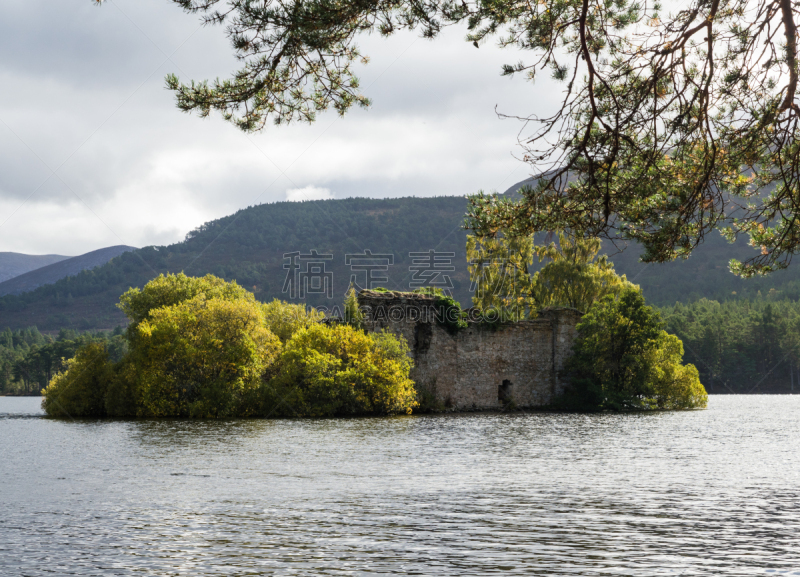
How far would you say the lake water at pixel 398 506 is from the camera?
760cm

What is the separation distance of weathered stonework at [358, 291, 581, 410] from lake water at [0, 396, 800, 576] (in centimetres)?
1432

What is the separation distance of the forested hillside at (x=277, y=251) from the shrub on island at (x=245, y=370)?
106 metres

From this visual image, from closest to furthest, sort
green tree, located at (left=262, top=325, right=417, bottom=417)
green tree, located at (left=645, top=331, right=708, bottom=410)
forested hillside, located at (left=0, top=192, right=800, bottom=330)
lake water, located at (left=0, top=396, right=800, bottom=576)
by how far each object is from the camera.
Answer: lake water, located at (left=0, top=396, right=800, bottom=576) < green tree, located at (left=262, top=325, right=417, bottom=417) < green tree, located at (left=645, top=331, right=708, bottom=410) < forested hillside, located at (left=0, top=192, right=800, bottom=330)

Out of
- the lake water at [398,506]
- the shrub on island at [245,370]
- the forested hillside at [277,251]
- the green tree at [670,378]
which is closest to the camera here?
the lake water at [398,506]

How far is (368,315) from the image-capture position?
113 ft

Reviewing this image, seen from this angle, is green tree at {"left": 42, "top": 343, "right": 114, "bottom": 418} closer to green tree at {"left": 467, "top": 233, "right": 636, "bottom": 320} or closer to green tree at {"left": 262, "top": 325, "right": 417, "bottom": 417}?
green tree at {"left": 262, "top": 325, "right": 417, "bottom": 417}

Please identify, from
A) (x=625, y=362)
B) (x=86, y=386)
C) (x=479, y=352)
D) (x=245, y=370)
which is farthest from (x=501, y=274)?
(x=86, y=386)

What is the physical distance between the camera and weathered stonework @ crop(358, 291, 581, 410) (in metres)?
35.2

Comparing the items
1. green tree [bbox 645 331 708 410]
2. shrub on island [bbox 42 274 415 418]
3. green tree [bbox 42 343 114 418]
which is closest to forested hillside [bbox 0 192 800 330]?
green tree [bbox 645 331 708 410]

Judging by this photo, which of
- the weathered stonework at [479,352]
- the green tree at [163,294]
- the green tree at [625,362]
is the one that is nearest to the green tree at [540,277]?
the weathered stonework at [479,352]

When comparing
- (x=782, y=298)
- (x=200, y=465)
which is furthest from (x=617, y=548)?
(x=782, y=298)

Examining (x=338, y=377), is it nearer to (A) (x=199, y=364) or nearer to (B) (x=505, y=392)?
(A) (x=199, y=364)

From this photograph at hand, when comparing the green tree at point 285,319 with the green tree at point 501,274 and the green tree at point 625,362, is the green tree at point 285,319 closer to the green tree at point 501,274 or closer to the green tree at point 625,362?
the green tree at point 501,274

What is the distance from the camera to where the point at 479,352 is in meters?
37.6
